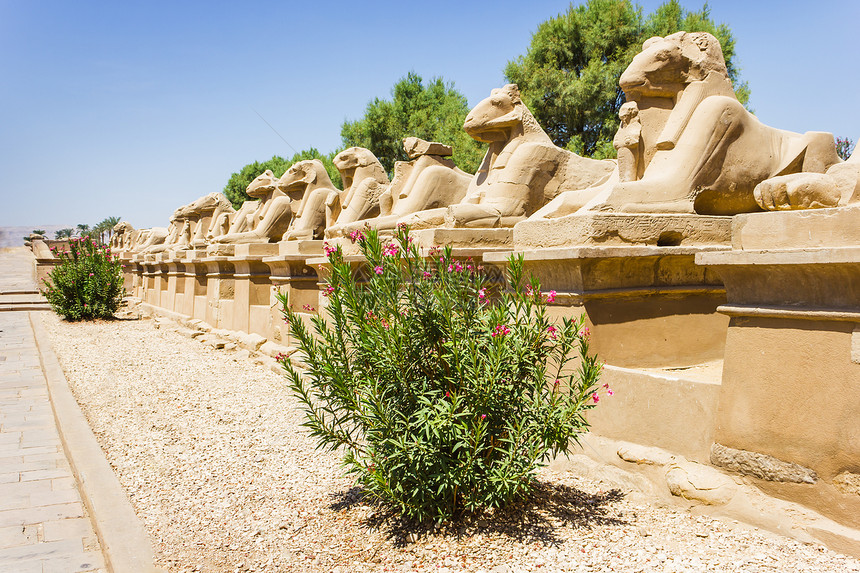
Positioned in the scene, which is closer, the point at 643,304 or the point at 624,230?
the point at 624,230

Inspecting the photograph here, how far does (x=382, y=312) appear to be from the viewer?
3305mm

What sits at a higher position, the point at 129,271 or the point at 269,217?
the point at 269,217

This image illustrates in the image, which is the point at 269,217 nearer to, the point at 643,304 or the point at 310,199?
the point at 310,199

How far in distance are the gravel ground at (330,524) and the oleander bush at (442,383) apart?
226 millimetres

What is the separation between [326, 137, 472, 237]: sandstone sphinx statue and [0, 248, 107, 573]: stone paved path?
3563 millimetres

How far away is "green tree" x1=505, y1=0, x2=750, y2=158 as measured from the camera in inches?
756

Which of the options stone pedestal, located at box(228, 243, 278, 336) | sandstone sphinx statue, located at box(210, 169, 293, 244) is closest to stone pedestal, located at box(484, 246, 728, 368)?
stone pedestal, located at box(228, 243, 278, 336)

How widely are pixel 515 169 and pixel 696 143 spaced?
2262 millimetres

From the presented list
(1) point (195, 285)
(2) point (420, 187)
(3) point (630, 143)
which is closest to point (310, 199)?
(2) point (420, 187)

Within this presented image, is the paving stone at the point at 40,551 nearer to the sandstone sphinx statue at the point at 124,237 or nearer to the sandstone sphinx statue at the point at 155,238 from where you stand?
the sandstone sphinx statue at the point at 155,238

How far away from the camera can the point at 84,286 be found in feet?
52.0

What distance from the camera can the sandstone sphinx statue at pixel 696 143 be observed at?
14.4ft

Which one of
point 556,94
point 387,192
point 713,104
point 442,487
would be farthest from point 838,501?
point 556,94

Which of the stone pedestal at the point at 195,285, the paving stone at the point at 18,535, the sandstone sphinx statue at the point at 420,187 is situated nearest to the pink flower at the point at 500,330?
the paving stone at the point at 18,535
